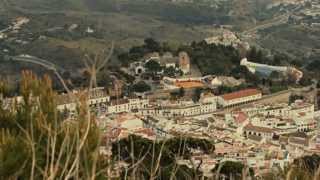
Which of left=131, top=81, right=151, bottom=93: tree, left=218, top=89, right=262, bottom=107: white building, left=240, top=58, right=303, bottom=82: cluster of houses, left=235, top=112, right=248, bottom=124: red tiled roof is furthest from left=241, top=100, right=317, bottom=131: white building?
left=240, top=58, right=303, bottom=82: cluster of houses

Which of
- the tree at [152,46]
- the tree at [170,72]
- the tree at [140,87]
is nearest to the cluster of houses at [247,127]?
the tree at [140,87]

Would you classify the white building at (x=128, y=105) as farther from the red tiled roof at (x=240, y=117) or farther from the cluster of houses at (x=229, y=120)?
the red tiled roof at (x=240, y=117)

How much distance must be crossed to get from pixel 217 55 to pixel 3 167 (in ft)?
83.4

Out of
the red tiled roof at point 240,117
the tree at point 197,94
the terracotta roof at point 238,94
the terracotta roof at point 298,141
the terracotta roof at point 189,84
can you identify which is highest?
the terracotta roof at point 298,141

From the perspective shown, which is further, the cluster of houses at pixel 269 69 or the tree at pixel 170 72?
the cluster of houses at pixel 269 69

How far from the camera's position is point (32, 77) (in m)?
4.96

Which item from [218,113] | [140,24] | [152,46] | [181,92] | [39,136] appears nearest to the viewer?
[39,136]

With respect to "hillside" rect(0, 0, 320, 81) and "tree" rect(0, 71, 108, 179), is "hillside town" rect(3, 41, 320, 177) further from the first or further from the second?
"tree" rect(0, 71, 108, 179)

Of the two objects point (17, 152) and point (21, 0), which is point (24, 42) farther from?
point (17, 152)

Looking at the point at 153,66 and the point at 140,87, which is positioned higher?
the point at 153,66

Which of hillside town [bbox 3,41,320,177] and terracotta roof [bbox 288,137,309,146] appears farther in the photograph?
terracotta roof [bbox 288,137,309,146]

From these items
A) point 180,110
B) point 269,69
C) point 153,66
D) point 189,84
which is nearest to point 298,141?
point 180,110

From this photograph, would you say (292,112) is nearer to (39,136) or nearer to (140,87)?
(140,87)

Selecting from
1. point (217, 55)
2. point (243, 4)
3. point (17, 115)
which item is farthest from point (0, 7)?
point (17, 115)
